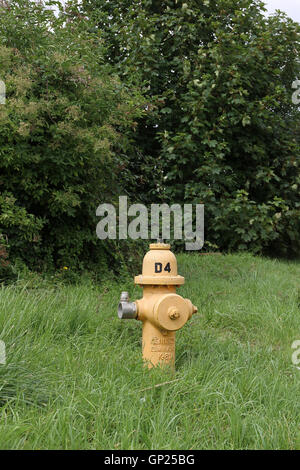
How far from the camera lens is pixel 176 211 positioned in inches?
254

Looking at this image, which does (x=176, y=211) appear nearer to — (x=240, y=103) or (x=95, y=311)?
(x=240, y=103)

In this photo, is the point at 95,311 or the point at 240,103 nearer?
the point at 95,311

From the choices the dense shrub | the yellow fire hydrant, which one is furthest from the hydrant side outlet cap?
the dense shrub

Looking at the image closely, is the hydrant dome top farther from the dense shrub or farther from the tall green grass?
the dense shrub

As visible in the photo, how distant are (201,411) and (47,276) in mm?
2202

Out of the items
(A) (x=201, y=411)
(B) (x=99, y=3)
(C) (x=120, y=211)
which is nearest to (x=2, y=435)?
(A) (x=201, y=411)

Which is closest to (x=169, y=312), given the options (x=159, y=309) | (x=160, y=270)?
(x=159, y=309)

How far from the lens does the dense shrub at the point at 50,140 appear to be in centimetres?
→ 366

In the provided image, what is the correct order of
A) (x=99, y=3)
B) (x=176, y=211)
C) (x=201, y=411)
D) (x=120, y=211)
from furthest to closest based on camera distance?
1. (x=99, y=3)
2. (x=176, y=211)
3. (x=120, y=211)
4. (x=201, y=411)

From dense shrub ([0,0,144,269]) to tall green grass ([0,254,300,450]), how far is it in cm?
65

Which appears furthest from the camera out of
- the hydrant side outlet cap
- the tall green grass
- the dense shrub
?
the dense shrub

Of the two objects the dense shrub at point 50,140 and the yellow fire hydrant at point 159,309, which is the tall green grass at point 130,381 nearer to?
the yellow fire hydrant at point 159,309

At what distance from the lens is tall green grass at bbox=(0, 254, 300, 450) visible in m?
1.69

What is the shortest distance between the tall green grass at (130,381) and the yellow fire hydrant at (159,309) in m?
0.11
